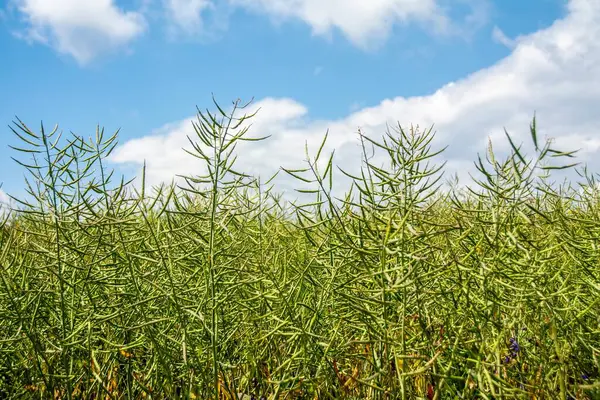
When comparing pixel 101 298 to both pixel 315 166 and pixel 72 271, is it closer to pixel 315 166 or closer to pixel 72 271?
pixel 72 271

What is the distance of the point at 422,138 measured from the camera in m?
1.80

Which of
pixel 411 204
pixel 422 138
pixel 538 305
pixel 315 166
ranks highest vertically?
pixel 422 138

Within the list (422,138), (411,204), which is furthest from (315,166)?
(422,138)

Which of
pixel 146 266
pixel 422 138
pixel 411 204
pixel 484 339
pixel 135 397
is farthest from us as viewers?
pixel 135 397

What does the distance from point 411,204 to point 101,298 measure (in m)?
1.16

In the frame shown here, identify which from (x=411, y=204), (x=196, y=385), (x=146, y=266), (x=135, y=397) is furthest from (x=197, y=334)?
(x=411, y=204)

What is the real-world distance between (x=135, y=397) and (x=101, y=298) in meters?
0.58

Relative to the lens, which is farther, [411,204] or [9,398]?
[9,398]

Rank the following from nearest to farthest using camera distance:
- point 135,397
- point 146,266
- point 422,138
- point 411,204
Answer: point 411,204
point 422,138
point 146,266
point 135,397

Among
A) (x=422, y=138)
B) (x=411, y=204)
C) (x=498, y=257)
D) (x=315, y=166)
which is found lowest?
(x=498, y=257)

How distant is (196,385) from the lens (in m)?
1.89

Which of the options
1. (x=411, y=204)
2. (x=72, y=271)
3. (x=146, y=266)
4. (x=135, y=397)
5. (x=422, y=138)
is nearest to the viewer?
(x=411, y=204)

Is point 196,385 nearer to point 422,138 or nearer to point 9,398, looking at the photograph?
point 9,398

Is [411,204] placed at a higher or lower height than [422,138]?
lower
